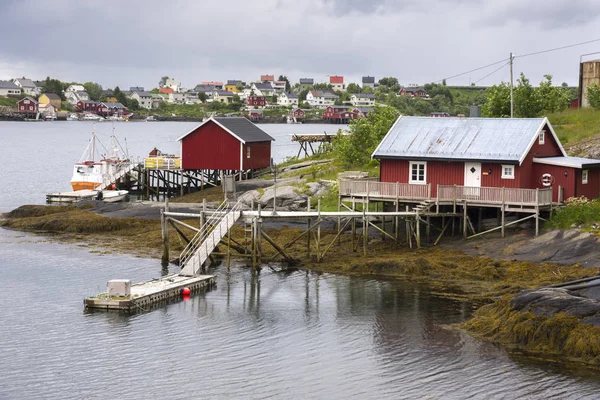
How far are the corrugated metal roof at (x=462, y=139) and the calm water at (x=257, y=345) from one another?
31.8ft

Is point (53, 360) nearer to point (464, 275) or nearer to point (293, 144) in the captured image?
point (464, 275)

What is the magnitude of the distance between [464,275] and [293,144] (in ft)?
A: 409

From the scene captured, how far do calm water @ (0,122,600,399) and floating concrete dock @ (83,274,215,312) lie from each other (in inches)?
25.3

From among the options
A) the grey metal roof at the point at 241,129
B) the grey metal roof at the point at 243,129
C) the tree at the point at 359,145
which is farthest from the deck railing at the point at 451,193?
the grey metal roof at the point at 243,129

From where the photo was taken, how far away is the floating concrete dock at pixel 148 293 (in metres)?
36.9

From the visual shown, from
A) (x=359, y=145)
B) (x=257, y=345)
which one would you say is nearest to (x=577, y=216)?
(x=257, y=345)

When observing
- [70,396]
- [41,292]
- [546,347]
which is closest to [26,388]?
[70,396]

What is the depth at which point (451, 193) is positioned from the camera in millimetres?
47500

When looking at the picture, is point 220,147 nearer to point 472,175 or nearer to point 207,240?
point 472,175

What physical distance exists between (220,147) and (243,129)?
3.06m

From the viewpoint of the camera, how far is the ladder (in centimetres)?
4281

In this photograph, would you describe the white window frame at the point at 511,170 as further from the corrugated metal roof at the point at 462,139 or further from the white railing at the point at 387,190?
the white railing at the point at 387,190

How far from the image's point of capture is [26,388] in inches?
1103

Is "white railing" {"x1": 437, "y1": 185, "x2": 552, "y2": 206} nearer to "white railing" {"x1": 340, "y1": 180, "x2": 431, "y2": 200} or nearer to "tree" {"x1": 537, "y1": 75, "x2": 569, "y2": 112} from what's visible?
"white railing" {"x1": 340, "y1": 180, "x2": 431, "y2": 200}
